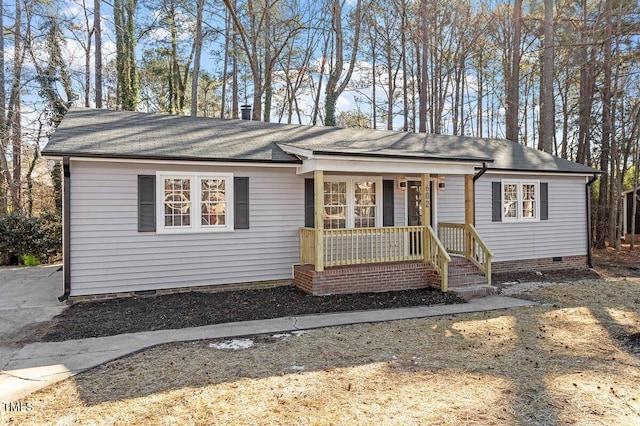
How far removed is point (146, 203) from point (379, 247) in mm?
4883

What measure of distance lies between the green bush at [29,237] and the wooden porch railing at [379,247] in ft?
30.0

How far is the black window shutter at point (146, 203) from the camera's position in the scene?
24.6 ft

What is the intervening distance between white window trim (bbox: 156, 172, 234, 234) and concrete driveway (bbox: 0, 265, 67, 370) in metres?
2.23

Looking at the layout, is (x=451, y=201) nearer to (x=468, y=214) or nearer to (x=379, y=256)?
(x=468, y=214)

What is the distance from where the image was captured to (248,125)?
10.7m

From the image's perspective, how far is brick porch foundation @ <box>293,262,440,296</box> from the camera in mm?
7879

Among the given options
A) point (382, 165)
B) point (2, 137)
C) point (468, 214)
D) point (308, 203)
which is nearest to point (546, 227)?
point (468, 214)

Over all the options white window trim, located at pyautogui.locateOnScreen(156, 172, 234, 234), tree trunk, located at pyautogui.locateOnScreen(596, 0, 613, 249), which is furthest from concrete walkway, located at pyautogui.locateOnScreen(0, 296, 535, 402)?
tree trunk, located at pyautogui.locateOnScreen(596, 0, 613, 249)

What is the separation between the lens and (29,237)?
12336 millimetres

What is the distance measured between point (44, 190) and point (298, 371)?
17.4 meters

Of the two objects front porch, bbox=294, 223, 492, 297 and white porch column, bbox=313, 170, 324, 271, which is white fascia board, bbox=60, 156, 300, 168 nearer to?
white porch column, bbox=313, 170, 324, 271

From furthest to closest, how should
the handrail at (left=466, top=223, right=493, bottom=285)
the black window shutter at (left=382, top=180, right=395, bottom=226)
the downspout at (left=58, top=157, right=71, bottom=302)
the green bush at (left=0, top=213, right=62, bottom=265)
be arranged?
the green bush at (left=0, top=213, right=62, bottom=265) < the black window shutter at (left=382, top=180, right=395, bottom=226) < the handrail at (left=466, top=223, right=493, bottom=285) < the downspout at (left=58, top=157, right=71, bottom=302)

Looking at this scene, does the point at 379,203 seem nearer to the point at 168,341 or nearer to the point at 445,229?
the point at 445,229

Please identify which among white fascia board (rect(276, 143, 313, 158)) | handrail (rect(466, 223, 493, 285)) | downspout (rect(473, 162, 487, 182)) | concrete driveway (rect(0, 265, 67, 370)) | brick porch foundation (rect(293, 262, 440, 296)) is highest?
white fascia board (rect(276, 143, 313, 158))
